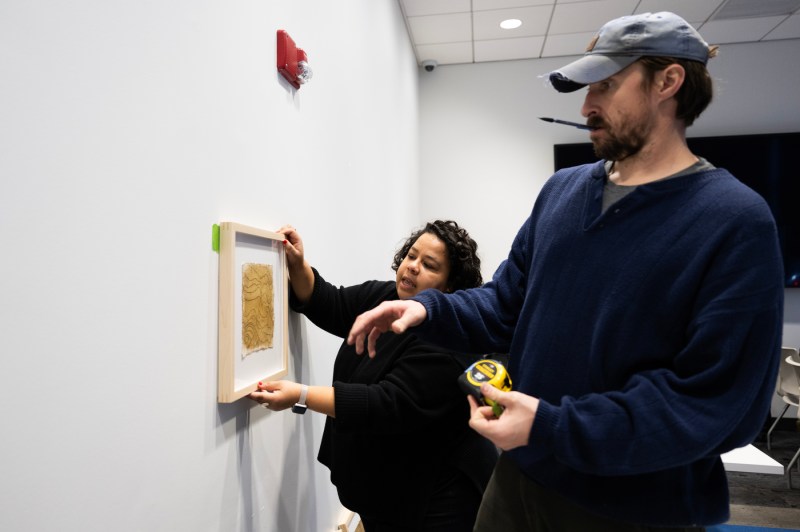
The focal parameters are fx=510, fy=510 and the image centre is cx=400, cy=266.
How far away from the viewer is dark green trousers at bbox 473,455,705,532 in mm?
876

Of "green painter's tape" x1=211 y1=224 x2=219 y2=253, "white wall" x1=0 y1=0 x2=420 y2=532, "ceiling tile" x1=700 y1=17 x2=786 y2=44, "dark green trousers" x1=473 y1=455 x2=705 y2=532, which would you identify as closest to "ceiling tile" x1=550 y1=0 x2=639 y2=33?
"ceiling tile" x1=700 y1=17 x2=786 y2=44

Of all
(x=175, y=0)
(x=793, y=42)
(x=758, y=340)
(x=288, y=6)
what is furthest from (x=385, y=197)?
(x=793, y=42)

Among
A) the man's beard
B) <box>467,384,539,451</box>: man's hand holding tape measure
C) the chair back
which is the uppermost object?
the man's beard

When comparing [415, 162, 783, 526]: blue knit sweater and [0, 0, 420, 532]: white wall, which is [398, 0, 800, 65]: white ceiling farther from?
[415, 162, 783, 526]: blue knit sweater

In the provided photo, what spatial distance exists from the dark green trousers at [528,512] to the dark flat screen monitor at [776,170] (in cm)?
369

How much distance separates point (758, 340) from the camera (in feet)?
2.40

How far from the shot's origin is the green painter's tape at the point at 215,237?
1.05m

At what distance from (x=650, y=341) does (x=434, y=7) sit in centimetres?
349

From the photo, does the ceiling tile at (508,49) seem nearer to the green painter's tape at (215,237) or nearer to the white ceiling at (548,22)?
the white ceiling at (548,22)

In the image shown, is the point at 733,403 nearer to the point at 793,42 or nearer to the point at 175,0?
the point at 175,0

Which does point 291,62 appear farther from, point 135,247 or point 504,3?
point 504,3

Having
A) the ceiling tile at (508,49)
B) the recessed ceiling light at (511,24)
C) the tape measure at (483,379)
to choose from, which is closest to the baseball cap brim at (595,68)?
the tape measure at (483,379)

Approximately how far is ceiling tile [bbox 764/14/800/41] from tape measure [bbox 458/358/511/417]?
4589 mm

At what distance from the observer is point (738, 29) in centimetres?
409
